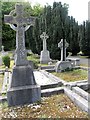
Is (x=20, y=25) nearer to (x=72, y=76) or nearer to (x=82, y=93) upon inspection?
(x=82, y=93)

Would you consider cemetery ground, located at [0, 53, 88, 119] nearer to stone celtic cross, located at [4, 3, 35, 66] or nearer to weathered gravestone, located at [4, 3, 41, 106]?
weathered gravestone, located at [4, 3, 41, 106]

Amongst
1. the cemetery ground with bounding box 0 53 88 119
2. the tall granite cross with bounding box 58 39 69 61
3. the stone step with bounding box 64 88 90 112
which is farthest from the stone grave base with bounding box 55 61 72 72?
the cemetery ground with bounding box 0 53 88 119

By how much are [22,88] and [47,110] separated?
1.03 meters

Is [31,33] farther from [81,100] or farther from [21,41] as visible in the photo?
[81,100]

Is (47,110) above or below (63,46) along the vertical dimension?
below

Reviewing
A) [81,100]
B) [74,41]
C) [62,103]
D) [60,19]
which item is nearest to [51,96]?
[62,103]

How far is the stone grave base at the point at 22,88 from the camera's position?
5562 mm

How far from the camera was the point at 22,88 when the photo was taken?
222 inches

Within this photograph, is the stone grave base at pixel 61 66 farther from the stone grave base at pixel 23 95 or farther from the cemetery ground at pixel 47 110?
the stone grave base at pixel 23 95

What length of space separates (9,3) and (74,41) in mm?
18384

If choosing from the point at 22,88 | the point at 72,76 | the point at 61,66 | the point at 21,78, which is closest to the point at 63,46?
the point at 61,66

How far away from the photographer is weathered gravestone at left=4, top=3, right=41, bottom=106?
5.59 meters

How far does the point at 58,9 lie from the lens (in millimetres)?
17594

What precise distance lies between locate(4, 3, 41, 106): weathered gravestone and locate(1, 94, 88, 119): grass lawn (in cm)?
24
